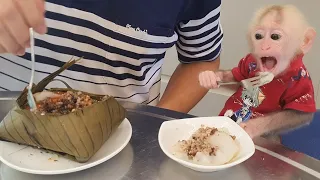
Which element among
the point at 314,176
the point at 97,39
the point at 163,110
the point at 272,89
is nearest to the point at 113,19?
the point at 97,39

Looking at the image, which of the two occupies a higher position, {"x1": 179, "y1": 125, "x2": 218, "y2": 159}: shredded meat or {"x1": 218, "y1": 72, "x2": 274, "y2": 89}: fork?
{"x1": 218, "y1": 72, "x2": 274, "y2": 89}: fork

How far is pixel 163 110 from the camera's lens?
31.7 inches

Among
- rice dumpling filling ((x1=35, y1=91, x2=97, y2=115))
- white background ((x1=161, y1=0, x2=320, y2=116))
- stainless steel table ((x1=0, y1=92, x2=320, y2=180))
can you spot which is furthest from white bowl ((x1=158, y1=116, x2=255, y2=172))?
white background ((x1=161, y1=0, x2=320, y2=116))

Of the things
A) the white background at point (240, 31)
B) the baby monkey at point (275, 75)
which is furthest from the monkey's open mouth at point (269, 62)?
the white background at point (240, 31)

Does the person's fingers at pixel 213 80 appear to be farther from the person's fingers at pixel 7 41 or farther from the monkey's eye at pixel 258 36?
the person's fingers at pixel 7 41

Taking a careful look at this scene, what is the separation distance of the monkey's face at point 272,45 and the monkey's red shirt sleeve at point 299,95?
61 millimetres

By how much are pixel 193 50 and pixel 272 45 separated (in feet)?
1.08

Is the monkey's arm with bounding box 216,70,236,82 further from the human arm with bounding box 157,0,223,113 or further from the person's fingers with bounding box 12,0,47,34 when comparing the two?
the person's fingers with bounding box 12,0,47,34

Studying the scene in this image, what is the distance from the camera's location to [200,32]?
973mm

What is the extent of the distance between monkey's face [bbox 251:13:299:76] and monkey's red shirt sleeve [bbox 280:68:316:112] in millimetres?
61

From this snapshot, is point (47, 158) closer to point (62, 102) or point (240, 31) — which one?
point (62, 102)

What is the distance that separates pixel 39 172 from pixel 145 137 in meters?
0.18

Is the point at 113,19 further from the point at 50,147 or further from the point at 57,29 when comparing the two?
Result: the point at 50,147

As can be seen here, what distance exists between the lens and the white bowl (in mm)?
630
